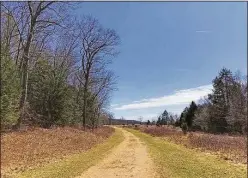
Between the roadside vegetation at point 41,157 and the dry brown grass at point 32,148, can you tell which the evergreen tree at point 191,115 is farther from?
the roadside vegetation at point 41,157

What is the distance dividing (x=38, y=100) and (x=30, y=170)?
2303 cm

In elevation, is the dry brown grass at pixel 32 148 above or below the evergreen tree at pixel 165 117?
below

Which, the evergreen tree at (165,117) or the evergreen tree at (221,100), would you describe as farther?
the evergreen tree at (165,117)

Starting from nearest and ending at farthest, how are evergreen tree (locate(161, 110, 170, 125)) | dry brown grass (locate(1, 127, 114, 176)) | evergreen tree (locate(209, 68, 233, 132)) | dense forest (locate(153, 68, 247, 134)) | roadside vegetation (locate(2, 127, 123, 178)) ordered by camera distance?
roadside vegetation (locate(2, 127, 123, 178)) < dry brown grass (locate(1, 127, 114, 176)) < dense forest (locate(153, 68, 247, 134)) < evergreen tree (locate(209, 68, 233, 132)) < evergreen tree (locate(161, 110, 170, 125))

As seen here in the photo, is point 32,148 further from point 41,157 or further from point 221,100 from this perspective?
point 221,100

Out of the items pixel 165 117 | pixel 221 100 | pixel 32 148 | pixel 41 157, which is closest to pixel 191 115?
pixel 221 100

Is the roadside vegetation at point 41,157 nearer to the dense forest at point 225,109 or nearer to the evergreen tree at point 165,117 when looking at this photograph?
the dense forest at point 225,109

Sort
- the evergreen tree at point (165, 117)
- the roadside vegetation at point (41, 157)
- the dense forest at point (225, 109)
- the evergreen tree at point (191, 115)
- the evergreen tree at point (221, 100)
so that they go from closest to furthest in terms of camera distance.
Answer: the roadside vegetation at point (41, 157) < the dense forest at point (225, 109) < the evergreen tree at point (221, 100) < the evergreen tree at point (191, 115) < the evergreen tree at point (165, 117)

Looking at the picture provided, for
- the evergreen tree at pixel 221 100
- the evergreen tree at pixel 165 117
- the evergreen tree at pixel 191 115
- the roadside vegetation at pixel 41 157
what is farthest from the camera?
the evergreen tree at pixel 165 117

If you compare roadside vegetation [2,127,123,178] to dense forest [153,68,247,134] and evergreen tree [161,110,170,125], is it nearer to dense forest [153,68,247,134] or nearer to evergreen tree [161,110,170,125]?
dense forest [153,68,247,134]

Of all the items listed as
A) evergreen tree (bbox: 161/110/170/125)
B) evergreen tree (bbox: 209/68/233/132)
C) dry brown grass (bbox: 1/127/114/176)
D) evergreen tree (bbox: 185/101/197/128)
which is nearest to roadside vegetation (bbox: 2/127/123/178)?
dry brown grass (bbox: 1/127/114/176)

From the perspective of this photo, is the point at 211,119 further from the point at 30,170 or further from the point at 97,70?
the point at 30,170

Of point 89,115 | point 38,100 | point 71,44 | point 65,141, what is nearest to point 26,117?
point 38,100

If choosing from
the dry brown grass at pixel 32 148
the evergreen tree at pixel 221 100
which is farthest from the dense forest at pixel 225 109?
the dry brown grass at pixel 32 148
